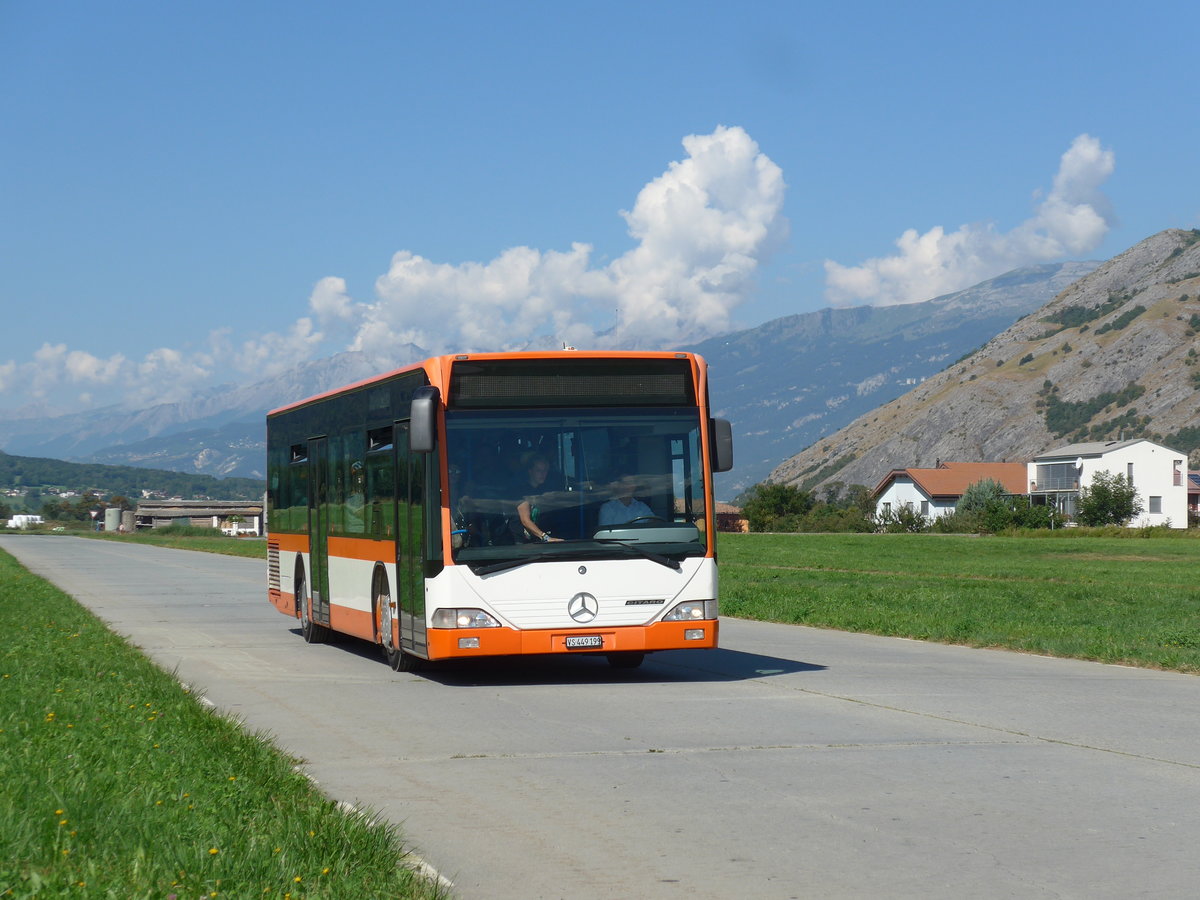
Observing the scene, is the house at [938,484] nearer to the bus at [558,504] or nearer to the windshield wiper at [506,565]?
the bus at [558,504]

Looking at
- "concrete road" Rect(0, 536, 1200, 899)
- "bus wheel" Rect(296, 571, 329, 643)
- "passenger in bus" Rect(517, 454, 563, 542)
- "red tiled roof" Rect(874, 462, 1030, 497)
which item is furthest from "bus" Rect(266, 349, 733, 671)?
"red tiled roof" Rect(874, 462, 1030, 497)

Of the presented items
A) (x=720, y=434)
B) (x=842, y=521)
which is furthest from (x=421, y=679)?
(x=842, y=521)

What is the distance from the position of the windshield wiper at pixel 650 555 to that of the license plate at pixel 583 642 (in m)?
0.80

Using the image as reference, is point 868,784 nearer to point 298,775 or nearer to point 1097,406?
point 298,775

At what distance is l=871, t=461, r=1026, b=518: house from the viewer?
15438cm

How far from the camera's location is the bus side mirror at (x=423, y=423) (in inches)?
501

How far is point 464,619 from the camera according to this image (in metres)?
13.0

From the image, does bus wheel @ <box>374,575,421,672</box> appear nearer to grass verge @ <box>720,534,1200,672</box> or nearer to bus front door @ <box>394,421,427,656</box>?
bus front door @ <box>394,421,427,656</box>

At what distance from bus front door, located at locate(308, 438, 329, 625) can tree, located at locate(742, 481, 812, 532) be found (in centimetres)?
9763

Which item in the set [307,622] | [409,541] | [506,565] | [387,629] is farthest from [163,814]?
[307,622]

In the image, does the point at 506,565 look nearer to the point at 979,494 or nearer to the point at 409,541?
the point at 409,541

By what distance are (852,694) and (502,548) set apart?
3.16 metres

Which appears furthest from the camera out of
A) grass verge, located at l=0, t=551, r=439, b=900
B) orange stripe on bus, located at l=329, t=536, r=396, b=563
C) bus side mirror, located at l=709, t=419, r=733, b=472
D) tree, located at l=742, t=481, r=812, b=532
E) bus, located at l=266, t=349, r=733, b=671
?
tree, located at l=742, t=481, r=812, b=532

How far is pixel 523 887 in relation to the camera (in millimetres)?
6137
